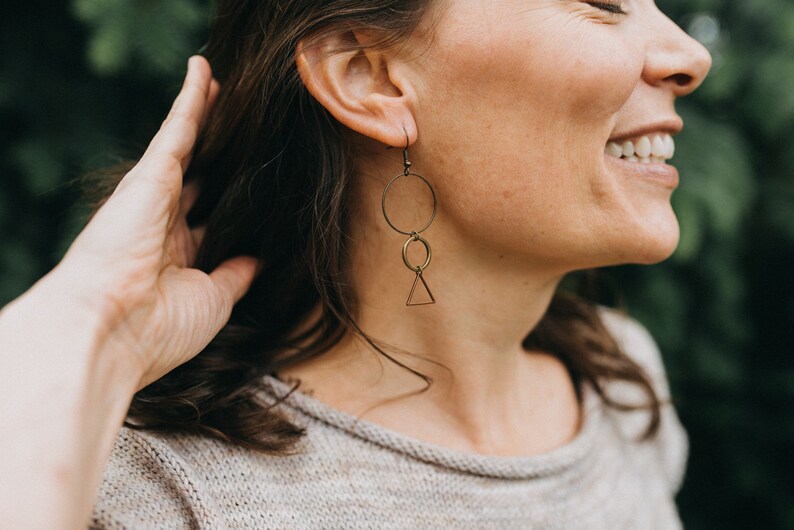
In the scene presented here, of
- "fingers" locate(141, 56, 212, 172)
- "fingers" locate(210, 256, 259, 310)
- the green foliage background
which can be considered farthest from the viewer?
the green foliage background

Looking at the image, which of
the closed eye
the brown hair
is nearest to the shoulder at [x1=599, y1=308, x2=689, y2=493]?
the brown hair

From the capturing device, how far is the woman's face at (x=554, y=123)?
3.95ft

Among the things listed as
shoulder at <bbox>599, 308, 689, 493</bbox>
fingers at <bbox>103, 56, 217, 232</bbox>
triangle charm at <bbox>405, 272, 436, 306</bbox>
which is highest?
fingers at <bbox>103, 56, 217, 232</bbox>

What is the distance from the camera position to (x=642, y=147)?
137cm

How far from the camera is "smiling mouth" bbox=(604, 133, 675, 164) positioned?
1351 mm

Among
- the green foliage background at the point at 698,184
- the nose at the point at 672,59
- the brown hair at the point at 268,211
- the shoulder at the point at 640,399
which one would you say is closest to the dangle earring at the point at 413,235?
the brown hair at the point at 268,211

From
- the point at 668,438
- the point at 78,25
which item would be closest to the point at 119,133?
the point at 78,25

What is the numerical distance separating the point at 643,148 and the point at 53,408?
3.70ft

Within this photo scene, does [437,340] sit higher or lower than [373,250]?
lower

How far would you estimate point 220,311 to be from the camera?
129 cm

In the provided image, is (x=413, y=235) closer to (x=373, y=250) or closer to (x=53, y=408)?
(x=373, y=250)

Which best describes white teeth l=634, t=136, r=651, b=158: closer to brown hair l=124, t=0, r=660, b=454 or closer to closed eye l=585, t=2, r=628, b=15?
closed eye l=585, t=2, r=628, b=15

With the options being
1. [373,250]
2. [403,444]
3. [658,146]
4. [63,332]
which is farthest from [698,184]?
[63,332]

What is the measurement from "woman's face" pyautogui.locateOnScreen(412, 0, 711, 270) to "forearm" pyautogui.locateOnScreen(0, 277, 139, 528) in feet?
2.22
